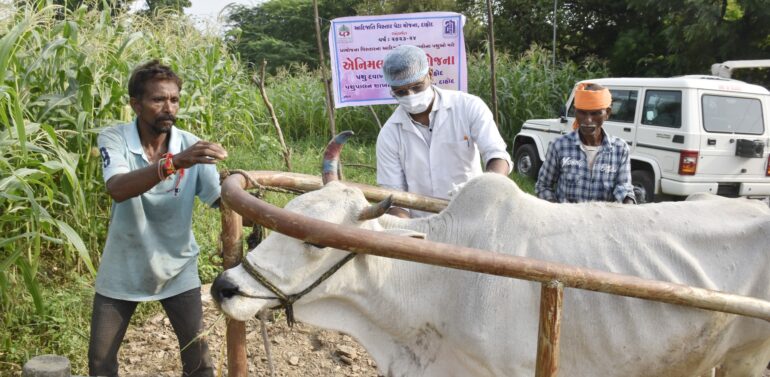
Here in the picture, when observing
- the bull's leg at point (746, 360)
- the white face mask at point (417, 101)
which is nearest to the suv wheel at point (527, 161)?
the white face mask at point (417, 101)

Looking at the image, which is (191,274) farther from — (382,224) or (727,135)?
(727,135)

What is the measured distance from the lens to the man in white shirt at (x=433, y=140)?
3.28 m

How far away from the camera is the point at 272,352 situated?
13.5 feet

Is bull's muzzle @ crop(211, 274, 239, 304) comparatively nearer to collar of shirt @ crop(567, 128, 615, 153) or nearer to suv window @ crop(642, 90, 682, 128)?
collar of shirt @ crop(567, 128, 615, 153)

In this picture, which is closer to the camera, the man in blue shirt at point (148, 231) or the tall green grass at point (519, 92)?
the man in blue shirt at point (148, 231)

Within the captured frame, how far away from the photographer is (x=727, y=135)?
27.2ft

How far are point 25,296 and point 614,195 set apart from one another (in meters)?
3.43

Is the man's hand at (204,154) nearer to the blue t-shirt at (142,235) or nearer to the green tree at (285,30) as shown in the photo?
the blue t-shirt at (142,235)

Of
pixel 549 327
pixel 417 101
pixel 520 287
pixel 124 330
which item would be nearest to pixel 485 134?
pixel 417 101

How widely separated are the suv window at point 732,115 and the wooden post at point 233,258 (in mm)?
7393

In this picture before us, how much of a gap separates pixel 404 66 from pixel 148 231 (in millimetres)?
1376

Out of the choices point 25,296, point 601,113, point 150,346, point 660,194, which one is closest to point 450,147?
point 601,113

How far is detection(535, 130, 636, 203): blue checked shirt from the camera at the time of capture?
354cm

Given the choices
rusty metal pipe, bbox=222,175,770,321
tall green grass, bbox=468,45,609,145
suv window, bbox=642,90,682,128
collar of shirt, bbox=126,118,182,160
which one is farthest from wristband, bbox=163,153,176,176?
tall green grass, bbox=468,45,609,145
